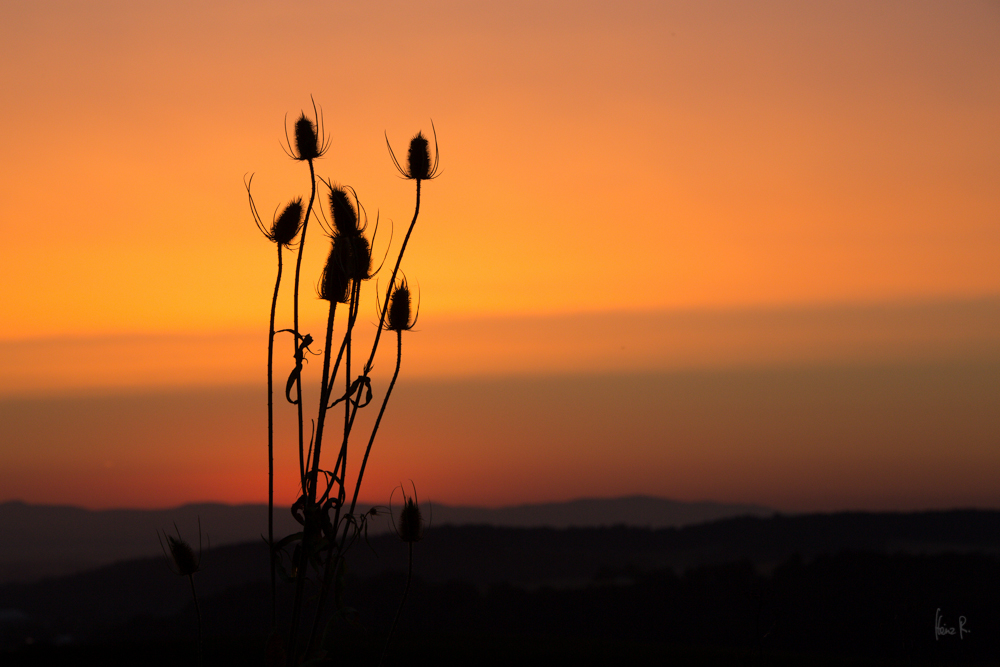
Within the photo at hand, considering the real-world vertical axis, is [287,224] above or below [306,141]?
below

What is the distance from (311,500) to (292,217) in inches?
65.2

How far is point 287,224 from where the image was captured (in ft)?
17.1

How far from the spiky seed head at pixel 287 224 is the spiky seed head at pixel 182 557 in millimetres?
2271

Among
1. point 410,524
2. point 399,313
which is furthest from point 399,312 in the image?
point 410,524

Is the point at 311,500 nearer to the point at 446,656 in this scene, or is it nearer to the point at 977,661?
the point at 446,656

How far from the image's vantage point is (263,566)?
5965mm

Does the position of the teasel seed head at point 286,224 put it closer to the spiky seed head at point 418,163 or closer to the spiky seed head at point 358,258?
the spiky seed head at point 358,258

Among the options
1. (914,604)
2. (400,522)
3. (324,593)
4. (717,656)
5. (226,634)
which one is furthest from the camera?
(226,634)

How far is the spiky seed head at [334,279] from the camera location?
5.11m

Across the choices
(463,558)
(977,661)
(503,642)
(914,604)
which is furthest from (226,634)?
(463,558)

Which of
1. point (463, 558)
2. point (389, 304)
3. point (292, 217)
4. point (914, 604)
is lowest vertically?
point (463, 558)

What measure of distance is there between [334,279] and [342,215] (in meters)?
0.38
